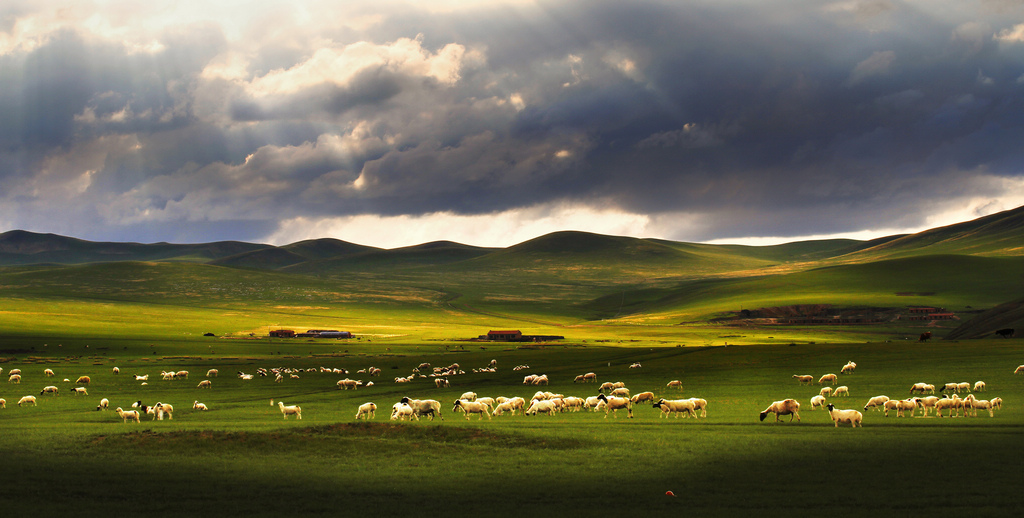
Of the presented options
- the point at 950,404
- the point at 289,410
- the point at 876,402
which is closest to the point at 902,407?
the point at 876,402

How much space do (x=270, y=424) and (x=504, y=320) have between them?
535 ft

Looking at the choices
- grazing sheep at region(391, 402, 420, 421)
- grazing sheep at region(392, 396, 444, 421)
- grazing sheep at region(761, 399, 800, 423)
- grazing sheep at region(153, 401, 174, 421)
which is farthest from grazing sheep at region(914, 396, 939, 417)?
grazing sheep at region(153, 401, 174, 421)

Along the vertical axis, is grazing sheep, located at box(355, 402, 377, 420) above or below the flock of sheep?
below

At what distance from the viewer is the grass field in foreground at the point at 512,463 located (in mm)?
17484

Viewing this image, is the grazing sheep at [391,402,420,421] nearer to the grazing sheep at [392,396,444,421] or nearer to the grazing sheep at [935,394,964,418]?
the grazing sheep at [392,396,444,421]

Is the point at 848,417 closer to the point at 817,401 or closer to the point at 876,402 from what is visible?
the point at 876,402

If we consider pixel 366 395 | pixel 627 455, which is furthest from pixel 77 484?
pixel 366 395

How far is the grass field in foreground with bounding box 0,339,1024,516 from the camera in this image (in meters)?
17.5

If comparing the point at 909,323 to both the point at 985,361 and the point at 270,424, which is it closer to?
the point at 985,361

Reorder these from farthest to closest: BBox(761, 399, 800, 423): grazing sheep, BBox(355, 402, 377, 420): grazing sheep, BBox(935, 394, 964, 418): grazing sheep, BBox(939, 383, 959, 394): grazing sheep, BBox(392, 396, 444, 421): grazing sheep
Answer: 1. BBox(939, 383, 959, 394): grazing sheep
2. BBox(355, 402, 377, 420): grazing sheep
3. BBox(392, 396, 444, 421): grazing sheep
4. BBox(935, 394, 964, 418): grazing sheep
5. BBox(761, 399, 800, 423): grazing sheep

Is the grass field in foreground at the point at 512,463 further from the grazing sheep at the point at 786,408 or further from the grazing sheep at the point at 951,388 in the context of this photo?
the grazing sheep at the point at 951,388

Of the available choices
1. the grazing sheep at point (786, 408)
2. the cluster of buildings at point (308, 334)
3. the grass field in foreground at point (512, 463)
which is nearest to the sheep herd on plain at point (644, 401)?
the grazing sheep at point (786, 408)

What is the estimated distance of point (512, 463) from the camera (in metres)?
22.3

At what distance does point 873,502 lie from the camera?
17.2 meters
